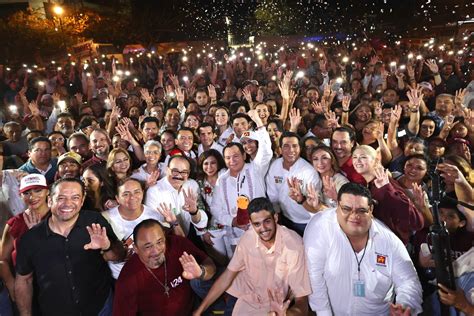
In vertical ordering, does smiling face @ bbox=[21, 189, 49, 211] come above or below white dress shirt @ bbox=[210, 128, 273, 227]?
above

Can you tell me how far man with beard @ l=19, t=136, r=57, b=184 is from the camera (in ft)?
16.8

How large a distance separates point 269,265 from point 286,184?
1.59 m

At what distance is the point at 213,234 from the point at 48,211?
6.25 ft

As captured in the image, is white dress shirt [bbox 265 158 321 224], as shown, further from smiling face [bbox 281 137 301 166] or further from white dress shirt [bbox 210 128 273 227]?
white dress shirt [bbox 210 128 273 227]

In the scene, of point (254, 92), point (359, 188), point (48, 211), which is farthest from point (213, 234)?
point (254, 92)

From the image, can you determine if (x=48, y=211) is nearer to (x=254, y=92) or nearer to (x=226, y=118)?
(x=226, y=118)

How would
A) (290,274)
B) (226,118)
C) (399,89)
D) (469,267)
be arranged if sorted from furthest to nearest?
1. (399,89)
2. (226,118)
3. (290,274)
4. (469,267)

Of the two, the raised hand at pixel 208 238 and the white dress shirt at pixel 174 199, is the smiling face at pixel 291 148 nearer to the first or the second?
the white dress shirt at pixel 174 199

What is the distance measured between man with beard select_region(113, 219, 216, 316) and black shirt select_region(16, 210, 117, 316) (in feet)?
1.04

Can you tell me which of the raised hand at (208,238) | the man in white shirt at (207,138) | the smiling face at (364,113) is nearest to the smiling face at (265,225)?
the raised hand at (208,238)

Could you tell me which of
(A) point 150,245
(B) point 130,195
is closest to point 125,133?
(B) point 130,195

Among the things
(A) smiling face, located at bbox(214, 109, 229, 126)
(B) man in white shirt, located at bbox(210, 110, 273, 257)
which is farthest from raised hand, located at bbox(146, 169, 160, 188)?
(A) smiling face, located at bbox(214, 109, 229, 126)

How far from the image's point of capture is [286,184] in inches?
186

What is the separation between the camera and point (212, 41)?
34312mm
